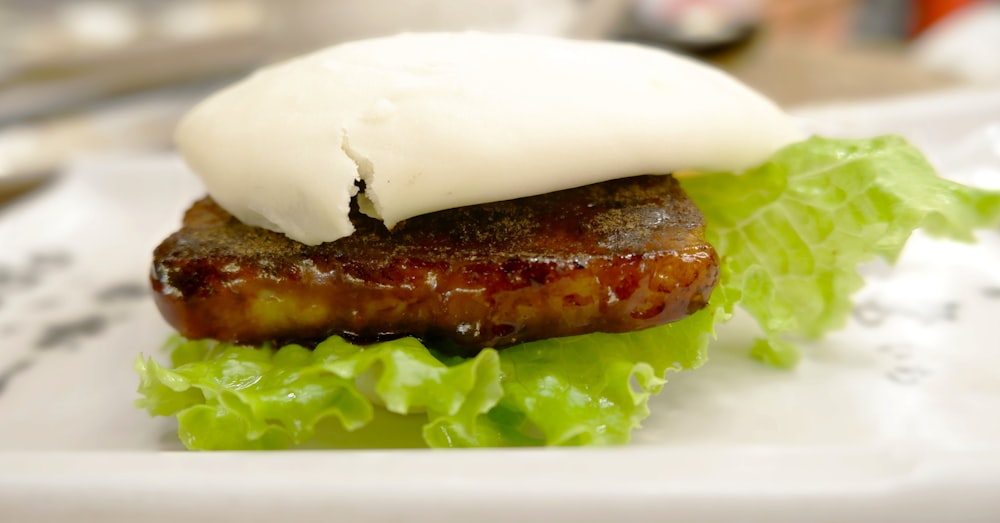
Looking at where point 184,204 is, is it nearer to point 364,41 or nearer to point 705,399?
point 364,41

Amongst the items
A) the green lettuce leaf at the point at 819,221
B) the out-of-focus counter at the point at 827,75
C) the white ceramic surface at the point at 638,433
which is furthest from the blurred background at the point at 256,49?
the green lettuce leaf at the point at 819,221

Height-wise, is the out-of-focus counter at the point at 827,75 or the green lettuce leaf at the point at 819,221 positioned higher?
the out-of-focus counter at the point at 827,75

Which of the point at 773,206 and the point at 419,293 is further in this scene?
the point at 773,206

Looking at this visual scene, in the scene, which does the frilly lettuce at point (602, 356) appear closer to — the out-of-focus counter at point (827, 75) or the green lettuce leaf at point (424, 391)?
the green lettuce leaf at point (424, 391)

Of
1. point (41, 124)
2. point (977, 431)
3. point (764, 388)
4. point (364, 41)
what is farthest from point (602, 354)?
point (41, 124)

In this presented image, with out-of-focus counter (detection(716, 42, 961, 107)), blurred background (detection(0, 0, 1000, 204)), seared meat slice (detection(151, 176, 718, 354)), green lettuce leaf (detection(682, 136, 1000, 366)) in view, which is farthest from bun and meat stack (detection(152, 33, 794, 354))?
out-of-focus counter (detection(716, 42, 961, 107))

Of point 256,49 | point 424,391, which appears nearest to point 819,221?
point 424,391
